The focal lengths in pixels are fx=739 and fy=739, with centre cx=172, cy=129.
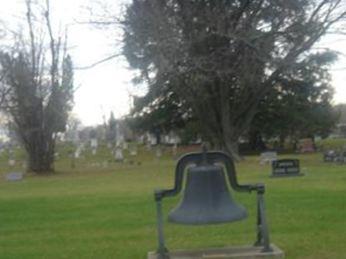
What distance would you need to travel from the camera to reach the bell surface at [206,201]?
21.1ft

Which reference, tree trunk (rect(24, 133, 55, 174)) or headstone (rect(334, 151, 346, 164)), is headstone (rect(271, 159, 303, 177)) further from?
tree trunk (rect(24, 133, 55, 174))

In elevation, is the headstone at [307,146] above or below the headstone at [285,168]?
above

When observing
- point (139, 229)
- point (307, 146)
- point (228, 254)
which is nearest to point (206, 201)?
point (228, 254)

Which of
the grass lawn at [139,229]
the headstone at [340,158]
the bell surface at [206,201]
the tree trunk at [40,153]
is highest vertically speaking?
the tree trunk at [40,153]

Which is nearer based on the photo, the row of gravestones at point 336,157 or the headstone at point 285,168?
the headstone at point 285,168

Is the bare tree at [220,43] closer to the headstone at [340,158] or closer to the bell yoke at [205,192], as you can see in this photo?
the headstone at [340,158]

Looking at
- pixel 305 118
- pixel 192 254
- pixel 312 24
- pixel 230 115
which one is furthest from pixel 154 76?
pixel 192 254

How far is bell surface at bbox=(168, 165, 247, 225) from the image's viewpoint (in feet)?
21.1

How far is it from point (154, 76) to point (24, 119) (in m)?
8.13

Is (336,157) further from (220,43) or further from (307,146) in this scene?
(307,146)

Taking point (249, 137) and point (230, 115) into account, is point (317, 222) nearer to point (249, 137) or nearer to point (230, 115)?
point (230, 115)

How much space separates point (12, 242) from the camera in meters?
11.1

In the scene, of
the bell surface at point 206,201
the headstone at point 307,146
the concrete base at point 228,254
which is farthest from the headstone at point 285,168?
the headstone at point 307,146

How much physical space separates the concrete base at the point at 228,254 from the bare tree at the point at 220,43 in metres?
22.8
